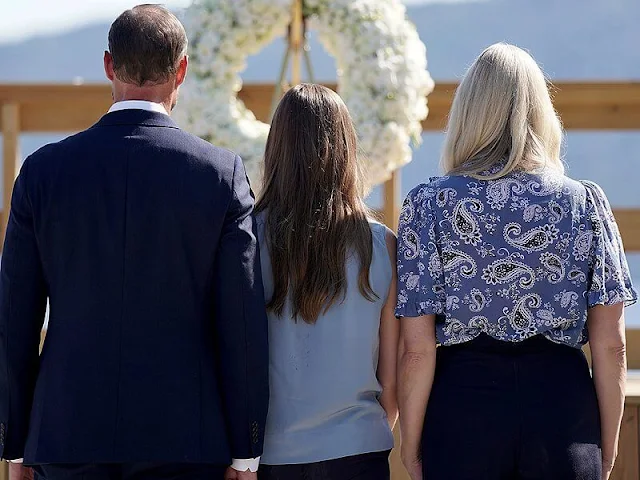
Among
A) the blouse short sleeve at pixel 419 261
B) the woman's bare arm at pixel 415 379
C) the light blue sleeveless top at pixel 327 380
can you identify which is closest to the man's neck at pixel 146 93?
the light blue sleeveless top at pixel 327 380

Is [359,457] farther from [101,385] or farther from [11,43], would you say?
[11,43]

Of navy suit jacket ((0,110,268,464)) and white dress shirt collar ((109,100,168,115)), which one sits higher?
white dress shirt collar ((109,100,168,115))

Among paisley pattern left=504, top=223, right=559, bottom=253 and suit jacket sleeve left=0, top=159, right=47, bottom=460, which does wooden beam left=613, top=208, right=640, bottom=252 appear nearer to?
paisley pattern left=504, top=223, right=559, bottom=253

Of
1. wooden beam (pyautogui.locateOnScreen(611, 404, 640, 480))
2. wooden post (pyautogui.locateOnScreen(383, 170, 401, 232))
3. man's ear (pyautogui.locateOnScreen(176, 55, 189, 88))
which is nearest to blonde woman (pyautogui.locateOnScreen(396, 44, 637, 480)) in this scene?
man's ear (pyautogui.locateOnScreen(176, 55, 189, 88))

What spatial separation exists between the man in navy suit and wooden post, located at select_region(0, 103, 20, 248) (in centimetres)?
303

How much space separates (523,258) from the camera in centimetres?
205

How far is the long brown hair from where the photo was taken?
6.99 ft

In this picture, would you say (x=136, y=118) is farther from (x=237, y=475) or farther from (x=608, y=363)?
(x=608, y=363)

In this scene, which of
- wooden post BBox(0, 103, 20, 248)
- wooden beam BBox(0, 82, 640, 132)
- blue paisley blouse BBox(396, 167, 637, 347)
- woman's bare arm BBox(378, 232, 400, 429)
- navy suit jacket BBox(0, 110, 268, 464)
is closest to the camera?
navy suit jacket BBox(0, 110, 268, 464)

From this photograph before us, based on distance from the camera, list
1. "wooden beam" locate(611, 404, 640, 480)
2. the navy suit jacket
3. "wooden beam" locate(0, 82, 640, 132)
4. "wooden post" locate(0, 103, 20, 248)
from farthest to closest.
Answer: "wooden beam" locate(0, 82, 640, 132)
"wooden post" locate(0, 103, 20, 248)
"wooden beam" locate(611, 404, 640, 480)
the navy suit jacket

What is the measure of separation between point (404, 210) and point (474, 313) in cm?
25

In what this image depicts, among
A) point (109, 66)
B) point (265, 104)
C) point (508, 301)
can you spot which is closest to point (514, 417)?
point (508, 301)

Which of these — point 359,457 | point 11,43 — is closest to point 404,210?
point 359,457

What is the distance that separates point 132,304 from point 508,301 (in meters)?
0.71
